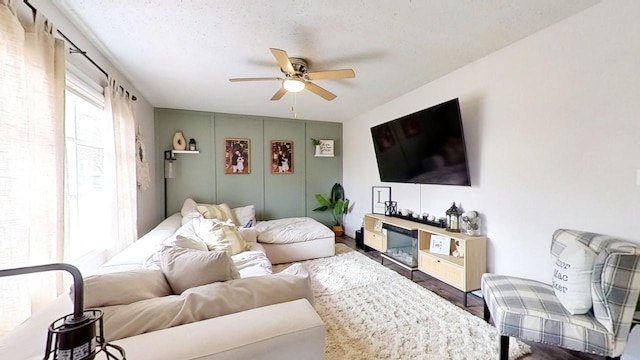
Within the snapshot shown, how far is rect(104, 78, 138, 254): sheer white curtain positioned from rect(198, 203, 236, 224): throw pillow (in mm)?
1141

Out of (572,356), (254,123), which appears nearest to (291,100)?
(254,123)

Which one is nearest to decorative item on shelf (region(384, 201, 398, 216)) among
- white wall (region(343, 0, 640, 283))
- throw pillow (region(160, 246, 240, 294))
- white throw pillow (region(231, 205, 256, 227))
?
white wall (region(343, 0, 640, 283))

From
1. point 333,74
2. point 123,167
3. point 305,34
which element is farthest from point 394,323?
point 123,167

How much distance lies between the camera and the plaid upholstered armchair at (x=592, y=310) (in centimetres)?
132

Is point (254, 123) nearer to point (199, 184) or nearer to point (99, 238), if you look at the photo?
point (199, 184)

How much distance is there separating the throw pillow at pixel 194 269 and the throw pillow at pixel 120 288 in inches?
2.9

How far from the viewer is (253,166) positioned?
4.70 m

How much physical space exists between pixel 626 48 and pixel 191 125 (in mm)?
5000

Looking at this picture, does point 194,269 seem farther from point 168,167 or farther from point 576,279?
point 168,167

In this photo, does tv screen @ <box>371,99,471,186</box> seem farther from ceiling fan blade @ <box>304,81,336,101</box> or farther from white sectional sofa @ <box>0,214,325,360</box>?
white sectional sofa @ <box>0,214,325,360</box>

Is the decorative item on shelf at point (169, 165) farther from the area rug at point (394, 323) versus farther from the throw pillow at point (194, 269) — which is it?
the throw pillow at point (194, 269)

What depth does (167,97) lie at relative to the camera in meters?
3.60

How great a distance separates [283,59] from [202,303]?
177 centimetres

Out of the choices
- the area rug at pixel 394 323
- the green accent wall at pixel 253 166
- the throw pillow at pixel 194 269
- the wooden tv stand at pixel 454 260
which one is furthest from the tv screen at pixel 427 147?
the throw pillow at pixel 194 269
